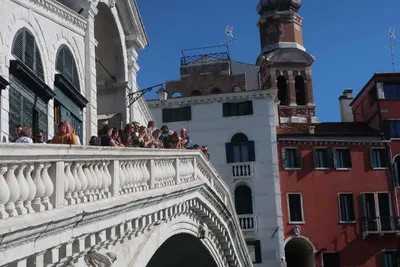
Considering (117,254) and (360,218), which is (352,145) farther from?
(117,254)

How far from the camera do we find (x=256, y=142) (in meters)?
28.7

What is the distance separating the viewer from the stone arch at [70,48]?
38.2 feet

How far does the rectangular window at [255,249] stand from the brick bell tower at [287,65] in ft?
34.3

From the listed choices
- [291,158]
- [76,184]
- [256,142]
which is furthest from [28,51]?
[291,158]

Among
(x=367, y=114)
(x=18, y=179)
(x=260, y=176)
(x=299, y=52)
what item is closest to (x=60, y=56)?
(x=18, y=179)

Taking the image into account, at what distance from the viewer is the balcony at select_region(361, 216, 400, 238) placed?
2798 cm

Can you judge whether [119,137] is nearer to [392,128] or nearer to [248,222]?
[248,222]

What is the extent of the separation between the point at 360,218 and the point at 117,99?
616 inches

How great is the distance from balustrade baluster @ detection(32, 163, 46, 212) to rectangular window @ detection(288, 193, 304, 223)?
78.5 ft

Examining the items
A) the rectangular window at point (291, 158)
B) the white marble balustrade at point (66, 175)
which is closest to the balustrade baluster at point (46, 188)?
the white marble balustrade at point (66, 175)

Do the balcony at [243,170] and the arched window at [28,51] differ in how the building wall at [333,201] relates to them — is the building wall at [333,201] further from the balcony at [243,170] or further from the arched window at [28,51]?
the arched window at [28,51]

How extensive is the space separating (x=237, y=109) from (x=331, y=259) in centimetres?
795

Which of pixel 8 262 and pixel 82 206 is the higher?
pixel 82 206

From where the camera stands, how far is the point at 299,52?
128 ft
